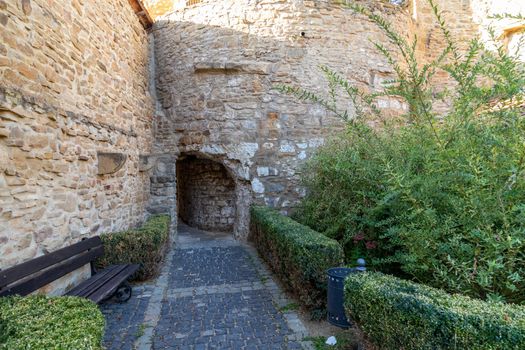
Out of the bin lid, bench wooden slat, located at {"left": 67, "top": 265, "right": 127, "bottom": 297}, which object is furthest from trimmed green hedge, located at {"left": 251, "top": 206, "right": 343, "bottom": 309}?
bench wooden slat, located at {"left": 67, "top": 265, "right": 127, "bottom": 297}

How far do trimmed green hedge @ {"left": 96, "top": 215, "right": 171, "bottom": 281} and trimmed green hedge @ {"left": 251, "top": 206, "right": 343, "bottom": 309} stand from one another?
→ 1731mm

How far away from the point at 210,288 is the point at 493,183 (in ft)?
11.1

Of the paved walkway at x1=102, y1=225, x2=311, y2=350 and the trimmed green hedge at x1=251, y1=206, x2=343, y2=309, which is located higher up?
the trimmed green hedge at x1=251, y1=206, x2=343, y2=309

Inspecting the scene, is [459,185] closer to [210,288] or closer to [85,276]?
[210,288]

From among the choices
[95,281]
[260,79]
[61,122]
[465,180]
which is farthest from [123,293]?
[260,79]

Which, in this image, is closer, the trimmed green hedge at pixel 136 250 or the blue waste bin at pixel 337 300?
the blue waste bin at pixel 337 300

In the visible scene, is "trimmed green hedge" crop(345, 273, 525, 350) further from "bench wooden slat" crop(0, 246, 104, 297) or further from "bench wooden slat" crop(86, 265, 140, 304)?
"bench wooden slat" crop(0, 246, 104, 297)

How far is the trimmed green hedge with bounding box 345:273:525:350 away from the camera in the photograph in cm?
157

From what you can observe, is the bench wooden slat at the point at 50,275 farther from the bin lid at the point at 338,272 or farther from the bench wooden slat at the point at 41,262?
the bin lid at the point at 338,272

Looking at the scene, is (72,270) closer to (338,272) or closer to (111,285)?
(111,285)

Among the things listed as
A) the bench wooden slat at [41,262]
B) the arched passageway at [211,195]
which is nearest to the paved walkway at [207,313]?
the bench wooden slat at [41,262]

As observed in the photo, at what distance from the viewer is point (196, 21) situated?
6539 millimetres

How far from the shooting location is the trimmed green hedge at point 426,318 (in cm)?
157

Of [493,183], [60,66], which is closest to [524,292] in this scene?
[493,183]
